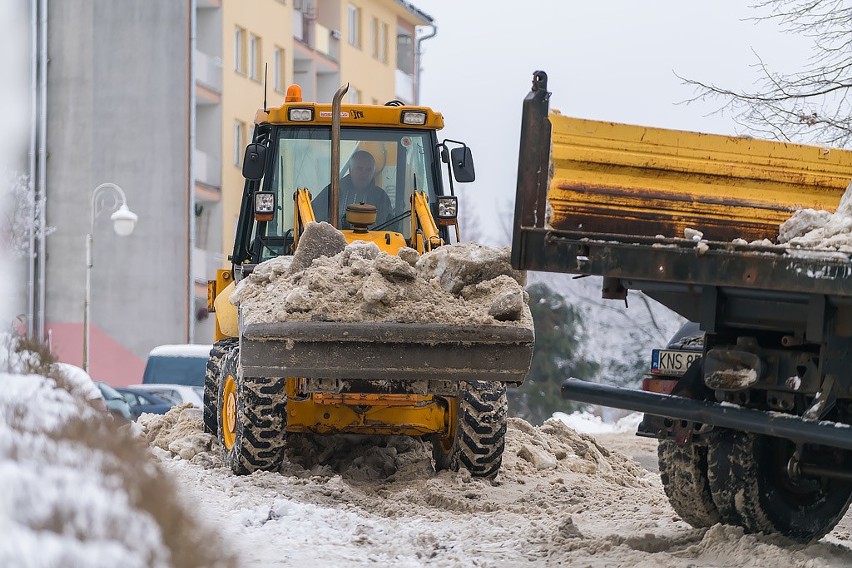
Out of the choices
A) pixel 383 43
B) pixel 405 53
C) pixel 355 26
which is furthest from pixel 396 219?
pixel 405 53

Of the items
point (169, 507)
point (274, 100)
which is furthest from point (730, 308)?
point (274, 100)

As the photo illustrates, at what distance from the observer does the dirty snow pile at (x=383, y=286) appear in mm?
9266

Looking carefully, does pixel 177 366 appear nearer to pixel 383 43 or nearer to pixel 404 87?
pixel 383 43

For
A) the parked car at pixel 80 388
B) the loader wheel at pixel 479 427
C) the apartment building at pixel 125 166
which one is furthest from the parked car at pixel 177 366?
the parked car at pixel 80 388

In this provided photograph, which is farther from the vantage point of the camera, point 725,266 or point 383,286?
point 383,286

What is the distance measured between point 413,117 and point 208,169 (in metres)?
26.8

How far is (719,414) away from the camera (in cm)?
693

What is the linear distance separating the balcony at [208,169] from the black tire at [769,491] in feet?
99.8

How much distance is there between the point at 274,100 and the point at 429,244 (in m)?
30.1

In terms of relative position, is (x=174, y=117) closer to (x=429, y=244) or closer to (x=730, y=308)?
(x=429, y=244)

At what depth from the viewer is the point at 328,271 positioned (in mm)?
9609

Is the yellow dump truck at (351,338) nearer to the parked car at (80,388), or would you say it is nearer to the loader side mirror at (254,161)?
the loader side mirror at (254,161)

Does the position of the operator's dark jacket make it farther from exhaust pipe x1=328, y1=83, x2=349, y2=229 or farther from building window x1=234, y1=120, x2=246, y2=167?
building window x1=234, y1=120, x2=246, y2=167

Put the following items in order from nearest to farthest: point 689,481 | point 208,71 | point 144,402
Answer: point 689,481 < point 144,402 < point 208,71
